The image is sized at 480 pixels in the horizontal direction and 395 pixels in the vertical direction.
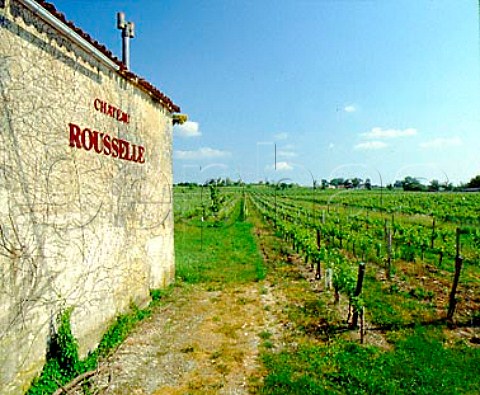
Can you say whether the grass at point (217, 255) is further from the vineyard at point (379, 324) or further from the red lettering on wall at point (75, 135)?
the red lettering on wall at point (75, 135)

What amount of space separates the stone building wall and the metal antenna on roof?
1010mm

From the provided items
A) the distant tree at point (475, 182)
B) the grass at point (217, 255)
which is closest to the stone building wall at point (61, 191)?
the grass at point (217, 255)

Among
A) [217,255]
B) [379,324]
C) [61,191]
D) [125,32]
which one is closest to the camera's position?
[61,191]

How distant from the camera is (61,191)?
4781 mm

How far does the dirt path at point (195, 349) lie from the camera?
4910 millimetres

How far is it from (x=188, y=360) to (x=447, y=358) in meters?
3.95

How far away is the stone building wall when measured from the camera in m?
3.94

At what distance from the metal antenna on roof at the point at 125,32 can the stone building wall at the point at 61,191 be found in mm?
1010

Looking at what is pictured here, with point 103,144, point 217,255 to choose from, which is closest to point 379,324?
point 103,144

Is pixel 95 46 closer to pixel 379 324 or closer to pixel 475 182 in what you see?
pixel 379 324

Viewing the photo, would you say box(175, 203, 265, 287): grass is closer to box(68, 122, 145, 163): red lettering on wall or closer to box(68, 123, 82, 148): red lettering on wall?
box(68, 122, 145, 163): red lettering on wall

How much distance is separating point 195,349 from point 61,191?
10.7 feet

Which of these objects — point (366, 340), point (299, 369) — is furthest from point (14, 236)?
point (366, 340)

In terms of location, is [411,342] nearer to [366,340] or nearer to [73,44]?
→ [366,340]
